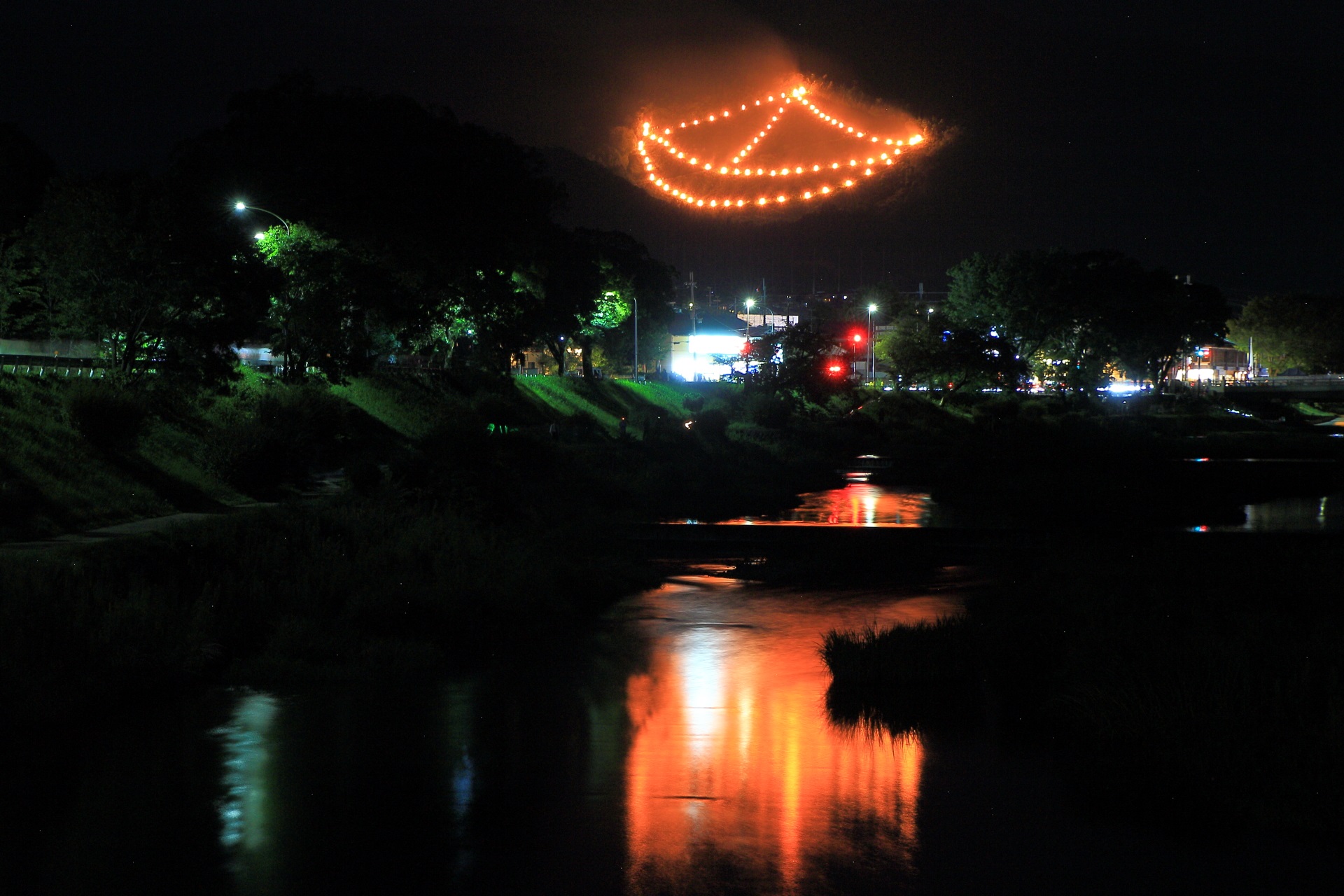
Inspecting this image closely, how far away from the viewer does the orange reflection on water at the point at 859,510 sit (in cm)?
3575

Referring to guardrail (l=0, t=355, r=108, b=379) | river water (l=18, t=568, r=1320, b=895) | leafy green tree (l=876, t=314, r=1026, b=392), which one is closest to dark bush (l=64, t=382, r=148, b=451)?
guardrail (l=0, t=355, r=108, b=379)

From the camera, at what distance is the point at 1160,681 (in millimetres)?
13086

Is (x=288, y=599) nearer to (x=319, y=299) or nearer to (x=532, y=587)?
(x=532, y=587)

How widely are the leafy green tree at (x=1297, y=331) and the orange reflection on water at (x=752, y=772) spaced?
149561mm

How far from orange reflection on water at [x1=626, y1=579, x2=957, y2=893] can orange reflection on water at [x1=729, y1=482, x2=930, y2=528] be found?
1394 centimetres

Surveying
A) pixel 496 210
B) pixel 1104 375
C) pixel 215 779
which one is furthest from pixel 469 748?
pixel 1104 375

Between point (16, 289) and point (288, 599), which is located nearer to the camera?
point (288, 599)

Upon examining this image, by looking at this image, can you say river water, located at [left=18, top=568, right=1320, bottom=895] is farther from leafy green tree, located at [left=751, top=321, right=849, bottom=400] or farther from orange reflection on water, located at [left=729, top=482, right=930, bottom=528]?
leafy green tree, located at [left=751, top=321, right=849, bottom=400]

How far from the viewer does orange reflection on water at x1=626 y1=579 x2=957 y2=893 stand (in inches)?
389

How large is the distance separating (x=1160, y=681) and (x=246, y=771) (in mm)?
9795

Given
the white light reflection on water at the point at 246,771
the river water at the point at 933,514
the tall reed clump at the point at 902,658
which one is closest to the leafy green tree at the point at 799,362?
the river water at the point at 933,514

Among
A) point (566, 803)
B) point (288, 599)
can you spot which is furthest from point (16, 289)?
point (566, 803)

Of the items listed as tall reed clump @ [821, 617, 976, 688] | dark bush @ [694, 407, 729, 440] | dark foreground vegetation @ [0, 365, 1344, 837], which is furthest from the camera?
dark bush @ [694, 407, 729, 440]

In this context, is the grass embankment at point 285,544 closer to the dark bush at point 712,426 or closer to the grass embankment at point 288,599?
the grass embankment at point 288,599
